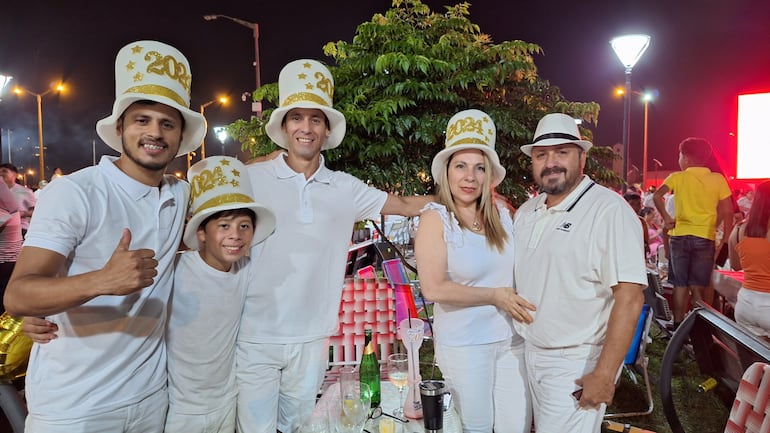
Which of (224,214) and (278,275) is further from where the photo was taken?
(278,275)

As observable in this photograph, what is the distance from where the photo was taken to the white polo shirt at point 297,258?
280cm

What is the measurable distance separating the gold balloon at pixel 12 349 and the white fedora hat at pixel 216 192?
1.40 m

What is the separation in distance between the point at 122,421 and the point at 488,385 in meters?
1.88

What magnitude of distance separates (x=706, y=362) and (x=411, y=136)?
3.01 m

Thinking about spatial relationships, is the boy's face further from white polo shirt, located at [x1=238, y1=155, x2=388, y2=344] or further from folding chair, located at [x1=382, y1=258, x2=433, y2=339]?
folding chair, located at [x1=382, y1=258, x2=433, y2=339]

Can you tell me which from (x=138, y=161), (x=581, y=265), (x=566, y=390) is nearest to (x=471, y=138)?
A: (x=581, y=265)

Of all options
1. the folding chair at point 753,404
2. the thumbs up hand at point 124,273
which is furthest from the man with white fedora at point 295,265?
the folding chair at point 753,404

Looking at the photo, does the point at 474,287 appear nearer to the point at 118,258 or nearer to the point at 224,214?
the point at 224,214

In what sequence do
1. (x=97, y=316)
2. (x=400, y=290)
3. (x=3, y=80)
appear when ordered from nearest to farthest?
(x=97, y=316), (x=400, y=290), (x=3, y=80)

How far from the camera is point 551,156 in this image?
2.90 m

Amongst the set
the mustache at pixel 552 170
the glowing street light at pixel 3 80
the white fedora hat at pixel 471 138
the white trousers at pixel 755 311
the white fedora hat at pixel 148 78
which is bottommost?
the white trousers at pixel 755 311

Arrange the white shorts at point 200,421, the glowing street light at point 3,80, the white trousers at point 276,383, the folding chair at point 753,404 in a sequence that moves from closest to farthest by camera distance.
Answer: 1. the folding chair at point 753,404
2. the white shorts at point 200,421
3. the white trousers at point 276,383
4. the glowing street light at point 3,80

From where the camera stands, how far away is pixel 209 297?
2535 mm

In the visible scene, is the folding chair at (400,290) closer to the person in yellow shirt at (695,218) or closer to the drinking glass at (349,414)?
the drinking glass at (349,414)
